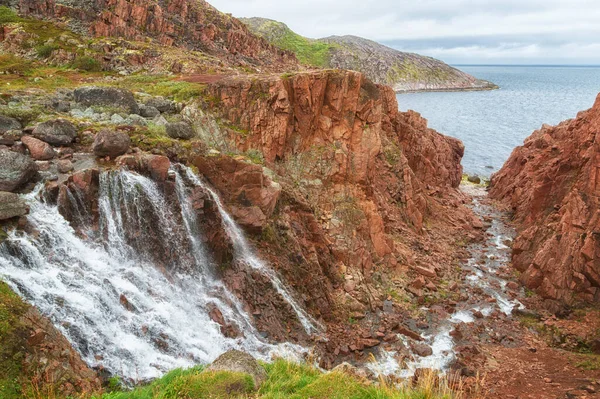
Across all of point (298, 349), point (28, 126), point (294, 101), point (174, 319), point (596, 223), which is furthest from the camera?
point (294, 101)

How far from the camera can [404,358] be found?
66.3 feet

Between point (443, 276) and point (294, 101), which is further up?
point (294, 101)

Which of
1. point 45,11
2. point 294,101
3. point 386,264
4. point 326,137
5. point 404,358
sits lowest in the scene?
point 404,358

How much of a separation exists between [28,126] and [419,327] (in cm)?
2333

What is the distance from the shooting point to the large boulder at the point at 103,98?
1009 inches

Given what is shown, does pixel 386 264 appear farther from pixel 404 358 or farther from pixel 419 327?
pixel 404 358

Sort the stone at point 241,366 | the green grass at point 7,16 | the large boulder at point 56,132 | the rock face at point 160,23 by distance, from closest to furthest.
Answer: the stone at point 241,366 → the large boulder at point 56,132 → the green grass at point 7,16 → the rock face at point 160,23

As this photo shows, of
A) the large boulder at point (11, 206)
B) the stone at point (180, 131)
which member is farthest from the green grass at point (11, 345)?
the stone at point (180, 131)

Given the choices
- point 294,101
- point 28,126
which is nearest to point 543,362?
point 294,101

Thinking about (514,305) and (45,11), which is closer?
(514,305)

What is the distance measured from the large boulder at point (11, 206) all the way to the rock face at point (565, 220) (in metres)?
28.5

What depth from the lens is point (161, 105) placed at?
2730 centimetres

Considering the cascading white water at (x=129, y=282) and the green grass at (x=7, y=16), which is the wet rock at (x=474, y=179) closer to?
the cascading white water at (x=129, y=282)

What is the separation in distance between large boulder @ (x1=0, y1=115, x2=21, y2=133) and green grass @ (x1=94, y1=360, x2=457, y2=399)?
16.4 meters
